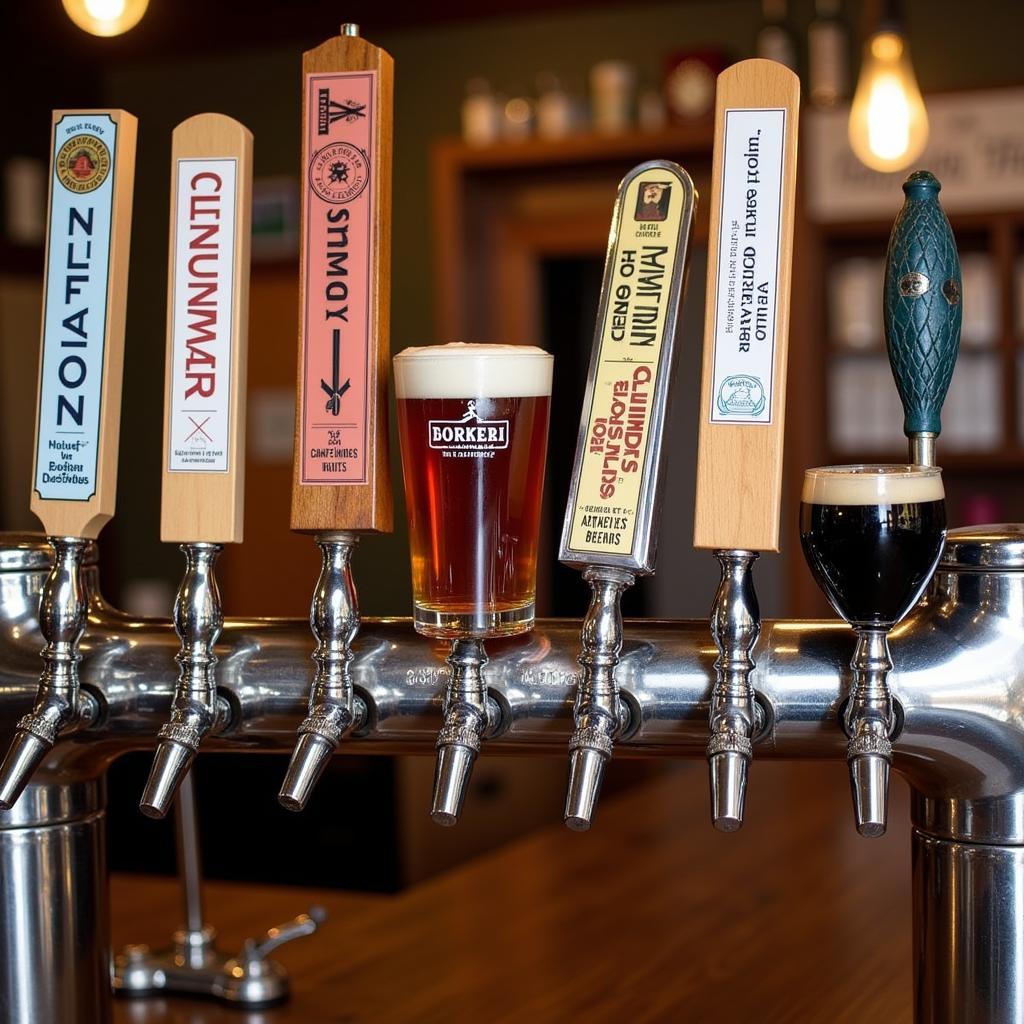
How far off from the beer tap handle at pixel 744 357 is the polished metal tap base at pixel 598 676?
47mm

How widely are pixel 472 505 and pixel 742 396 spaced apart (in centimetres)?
14

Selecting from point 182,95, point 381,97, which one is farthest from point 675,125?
point 381,97

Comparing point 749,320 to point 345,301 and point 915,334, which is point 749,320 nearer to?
point 915,334

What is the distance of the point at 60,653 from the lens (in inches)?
31.3

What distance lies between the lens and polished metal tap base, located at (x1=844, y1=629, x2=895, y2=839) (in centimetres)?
68

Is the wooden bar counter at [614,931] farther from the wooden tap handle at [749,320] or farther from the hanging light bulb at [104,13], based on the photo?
the hanging light bulb at [104,13]

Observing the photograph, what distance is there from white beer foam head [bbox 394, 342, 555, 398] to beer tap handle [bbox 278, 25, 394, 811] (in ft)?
0.13

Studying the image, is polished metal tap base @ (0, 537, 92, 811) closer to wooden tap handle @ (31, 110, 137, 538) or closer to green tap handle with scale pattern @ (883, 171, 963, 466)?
wooden tap handle @ (31, 110, 137, 538)

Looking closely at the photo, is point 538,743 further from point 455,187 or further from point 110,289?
point 455,187

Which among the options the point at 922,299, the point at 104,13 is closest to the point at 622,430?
the point at 922,299

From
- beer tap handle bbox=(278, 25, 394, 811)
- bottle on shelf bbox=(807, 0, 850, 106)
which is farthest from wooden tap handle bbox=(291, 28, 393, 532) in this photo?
bottle on shelf bbox=(807, 0, 850, 106)

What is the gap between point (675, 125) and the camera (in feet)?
15.2

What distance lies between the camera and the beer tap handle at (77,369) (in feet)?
2.60

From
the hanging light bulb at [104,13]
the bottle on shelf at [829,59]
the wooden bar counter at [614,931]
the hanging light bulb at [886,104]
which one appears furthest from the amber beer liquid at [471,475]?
the bottle on shelf at [829,59]
